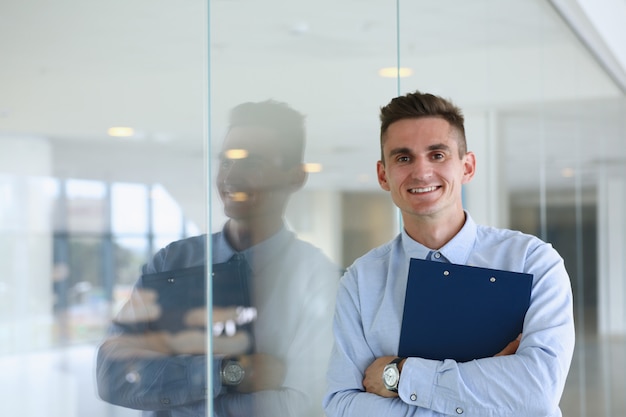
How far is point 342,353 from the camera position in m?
2.24

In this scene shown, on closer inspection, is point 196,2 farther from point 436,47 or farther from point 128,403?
point 436,47

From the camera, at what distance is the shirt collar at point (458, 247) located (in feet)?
7.45

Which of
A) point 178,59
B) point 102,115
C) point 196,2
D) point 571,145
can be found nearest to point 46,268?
point 102,115

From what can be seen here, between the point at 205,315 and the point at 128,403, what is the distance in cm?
32

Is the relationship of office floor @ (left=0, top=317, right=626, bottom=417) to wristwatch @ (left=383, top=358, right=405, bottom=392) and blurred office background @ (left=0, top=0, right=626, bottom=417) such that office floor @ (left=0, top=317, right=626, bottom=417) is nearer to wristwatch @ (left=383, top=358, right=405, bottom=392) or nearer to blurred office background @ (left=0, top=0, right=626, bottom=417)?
blurred office background @ (left=0, top=0, right=626, bottom=417)

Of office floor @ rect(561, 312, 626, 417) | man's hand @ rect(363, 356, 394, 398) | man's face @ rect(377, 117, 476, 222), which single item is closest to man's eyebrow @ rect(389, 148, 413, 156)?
man's face @ rect(377, 117, 476, 222)

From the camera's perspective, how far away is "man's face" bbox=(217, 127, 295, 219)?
2.37 metres

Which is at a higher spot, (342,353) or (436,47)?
(436,47)

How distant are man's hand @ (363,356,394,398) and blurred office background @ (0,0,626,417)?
573 millimetres

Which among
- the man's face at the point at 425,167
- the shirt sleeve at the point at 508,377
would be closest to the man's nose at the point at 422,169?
the man's face at the point at 425,167

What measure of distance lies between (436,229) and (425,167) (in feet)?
0.60

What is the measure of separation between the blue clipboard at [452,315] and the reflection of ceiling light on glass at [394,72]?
1.08 m

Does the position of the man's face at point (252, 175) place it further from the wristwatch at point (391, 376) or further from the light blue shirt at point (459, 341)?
the wristwatch at point (391, 376)

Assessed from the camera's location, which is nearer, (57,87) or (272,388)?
(57,87)
